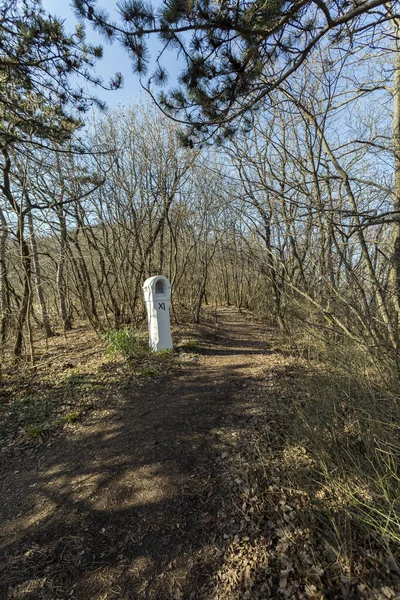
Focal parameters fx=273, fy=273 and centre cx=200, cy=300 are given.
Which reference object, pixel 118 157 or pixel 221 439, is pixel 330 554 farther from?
pixel 118 157

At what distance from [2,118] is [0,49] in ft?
3.75

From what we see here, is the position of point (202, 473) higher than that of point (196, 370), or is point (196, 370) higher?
point (196, 370)

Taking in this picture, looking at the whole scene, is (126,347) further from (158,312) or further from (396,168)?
(396,168)

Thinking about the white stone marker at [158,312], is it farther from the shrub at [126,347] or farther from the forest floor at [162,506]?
the forest floor at [162,506]

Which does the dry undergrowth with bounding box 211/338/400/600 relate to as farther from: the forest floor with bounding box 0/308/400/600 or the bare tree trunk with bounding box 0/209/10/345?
the bare tree trunk with bounding box 0/209/10/345

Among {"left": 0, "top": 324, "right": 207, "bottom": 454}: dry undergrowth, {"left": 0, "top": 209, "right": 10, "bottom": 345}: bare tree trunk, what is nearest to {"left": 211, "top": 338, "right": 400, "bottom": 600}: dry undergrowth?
{"left": 0, "top": 324, "right": 207, "bottom": 454}: dry undergrowth

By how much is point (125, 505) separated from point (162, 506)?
33cm

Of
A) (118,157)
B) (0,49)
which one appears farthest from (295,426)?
(118,157)

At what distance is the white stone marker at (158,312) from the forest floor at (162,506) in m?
1.54

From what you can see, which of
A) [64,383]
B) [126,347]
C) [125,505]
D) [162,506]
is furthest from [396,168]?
[64,383]

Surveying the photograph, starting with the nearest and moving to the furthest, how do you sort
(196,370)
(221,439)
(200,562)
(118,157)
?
(200,562) → (221,439) → (196,370) → (118,157)

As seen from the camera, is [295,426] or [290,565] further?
[295,426]

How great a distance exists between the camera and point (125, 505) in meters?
2.41

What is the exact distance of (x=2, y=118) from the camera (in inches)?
150
